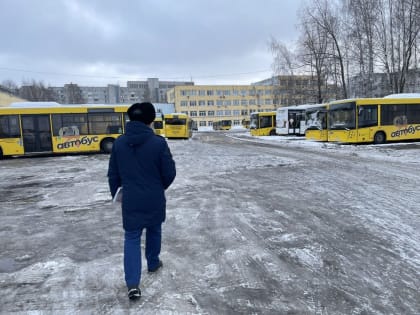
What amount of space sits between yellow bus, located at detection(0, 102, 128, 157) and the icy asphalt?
10668 mm

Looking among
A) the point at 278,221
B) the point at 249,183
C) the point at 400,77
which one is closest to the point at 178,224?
the point at 278,221

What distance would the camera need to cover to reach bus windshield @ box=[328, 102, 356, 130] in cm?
1980

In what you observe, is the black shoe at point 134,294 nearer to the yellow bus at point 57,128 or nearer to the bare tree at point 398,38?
the yellow bus at point 57,128

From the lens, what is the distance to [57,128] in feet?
59.5

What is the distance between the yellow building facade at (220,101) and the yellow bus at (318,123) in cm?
7598

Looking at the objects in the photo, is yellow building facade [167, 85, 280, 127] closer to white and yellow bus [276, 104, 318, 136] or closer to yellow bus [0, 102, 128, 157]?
white and yellow bus [276, 104, 318, 136]

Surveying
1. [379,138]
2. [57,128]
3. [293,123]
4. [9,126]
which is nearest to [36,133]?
[57,128]

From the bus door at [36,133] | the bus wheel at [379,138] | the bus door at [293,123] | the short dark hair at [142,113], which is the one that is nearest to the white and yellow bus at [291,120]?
the bus door at [293,123]

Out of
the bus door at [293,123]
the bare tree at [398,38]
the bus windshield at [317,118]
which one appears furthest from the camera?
the bus door at [293,123]

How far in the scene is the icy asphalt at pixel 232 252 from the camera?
3.04 meters

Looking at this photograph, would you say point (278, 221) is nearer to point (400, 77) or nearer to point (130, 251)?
point (130, 251)

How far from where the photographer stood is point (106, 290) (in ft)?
10.7

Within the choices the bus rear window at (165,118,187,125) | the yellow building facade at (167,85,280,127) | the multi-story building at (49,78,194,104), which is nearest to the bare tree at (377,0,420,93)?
the bus rear window at (165,118,187,125)

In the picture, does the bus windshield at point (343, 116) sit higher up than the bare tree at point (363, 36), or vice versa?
the bare tree at point (363, 36)
